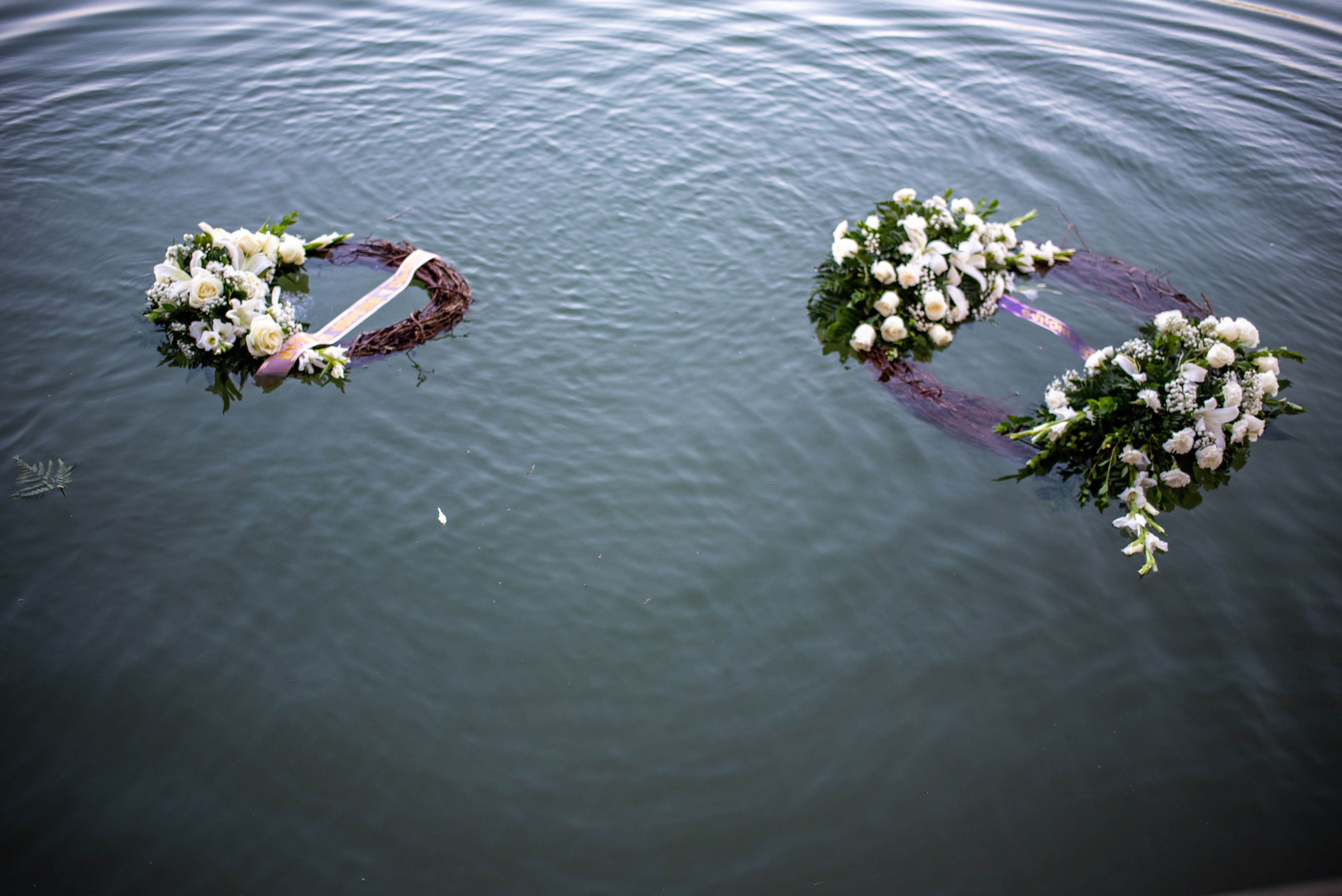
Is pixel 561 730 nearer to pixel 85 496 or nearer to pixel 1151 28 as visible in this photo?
pixel 85 496

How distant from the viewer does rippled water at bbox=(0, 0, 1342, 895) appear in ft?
12.5

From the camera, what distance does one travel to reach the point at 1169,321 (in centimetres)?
566

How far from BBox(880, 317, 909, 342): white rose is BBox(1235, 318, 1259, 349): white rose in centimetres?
224

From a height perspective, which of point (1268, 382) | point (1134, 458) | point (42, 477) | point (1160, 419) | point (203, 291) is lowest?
point (42, 477)

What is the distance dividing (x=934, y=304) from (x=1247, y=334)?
6.82 ft

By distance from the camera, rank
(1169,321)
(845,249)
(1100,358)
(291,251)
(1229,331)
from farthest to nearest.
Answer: (291,251), (845,249), (1100,358), (1169,321), (1229,331)

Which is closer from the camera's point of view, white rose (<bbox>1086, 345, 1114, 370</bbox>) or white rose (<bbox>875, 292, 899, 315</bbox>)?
white rose (<bbox>1086, 345, 1114, 370</bbox>)

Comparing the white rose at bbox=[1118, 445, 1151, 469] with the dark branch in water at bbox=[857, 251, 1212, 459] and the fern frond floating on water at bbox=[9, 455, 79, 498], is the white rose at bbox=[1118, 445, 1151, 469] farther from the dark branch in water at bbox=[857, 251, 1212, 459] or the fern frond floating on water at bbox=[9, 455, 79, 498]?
the fern frond floating on water at bbox=[9, 455, 79, 498]

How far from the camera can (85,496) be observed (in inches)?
206

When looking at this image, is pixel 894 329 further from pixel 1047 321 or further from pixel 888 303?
pixel 1047 321

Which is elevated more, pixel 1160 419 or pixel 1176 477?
pixel 1160 419

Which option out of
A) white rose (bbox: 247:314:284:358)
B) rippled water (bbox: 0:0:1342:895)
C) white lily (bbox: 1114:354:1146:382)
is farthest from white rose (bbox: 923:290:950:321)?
white rose (bbox: 247:314:284:358)

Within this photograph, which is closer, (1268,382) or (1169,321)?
(1268,382)

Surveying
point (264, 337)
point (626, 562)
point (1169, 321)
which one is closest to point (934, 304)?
point (1169, 321)
